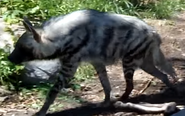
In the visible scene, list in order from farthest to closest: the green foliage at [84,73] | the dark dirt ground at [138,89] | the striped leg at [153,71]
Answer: the green foliage at [84,73], the striped leg at [153,71], the dark dirt ground at [138,89]

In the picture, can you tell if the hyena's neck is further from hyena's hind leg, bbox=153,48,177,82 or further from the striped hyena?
hyena's hind leg, bbox=153,48,177,82

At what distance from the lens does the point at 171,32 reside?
771 centimetres

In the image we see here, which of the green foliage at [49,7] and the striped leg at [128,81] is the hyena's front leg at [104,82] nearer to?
the striped leg at [128,81]

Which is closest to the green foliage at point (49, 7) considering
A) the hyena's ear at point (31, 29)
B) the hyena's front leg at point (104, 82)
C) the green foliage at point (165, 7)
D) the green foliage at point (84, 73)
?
the green foliage at point (165, 7)

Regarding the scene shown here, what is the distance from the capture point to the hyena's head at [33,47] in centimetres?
492

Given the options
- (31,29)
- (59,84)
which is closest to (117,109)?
(59,84)

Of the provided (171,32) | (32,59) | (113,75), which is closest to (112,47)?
(32,59)

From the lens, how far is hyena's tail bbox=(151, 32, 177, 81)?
532 centimetres

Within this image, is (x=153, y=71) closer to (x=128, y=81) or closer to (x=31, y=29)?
(x=128, y=81)

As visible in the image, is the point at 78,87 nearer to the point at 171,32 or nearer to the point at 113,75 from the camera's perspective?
the point at 113,75

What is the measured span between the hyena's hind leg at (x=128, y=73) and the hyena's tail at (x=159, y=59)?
0.26m

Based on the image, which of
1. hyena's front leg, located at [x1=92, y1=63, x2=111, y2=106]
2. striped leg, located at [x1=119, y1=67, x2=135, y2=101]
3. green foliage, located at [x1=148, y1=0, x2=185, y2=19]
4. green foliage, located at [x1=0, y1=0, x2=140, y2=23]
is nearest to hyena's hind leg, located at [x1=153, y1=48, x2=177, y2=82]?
striped leg, located at [x1=119, y1=67, x2=135, y2=101]

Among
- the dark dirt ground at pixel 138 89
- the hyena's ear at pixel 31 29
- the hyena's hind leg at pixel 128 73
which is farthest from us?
the dark dirt ground at pixel 138 89

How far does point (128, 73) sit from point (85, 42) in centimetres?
62
